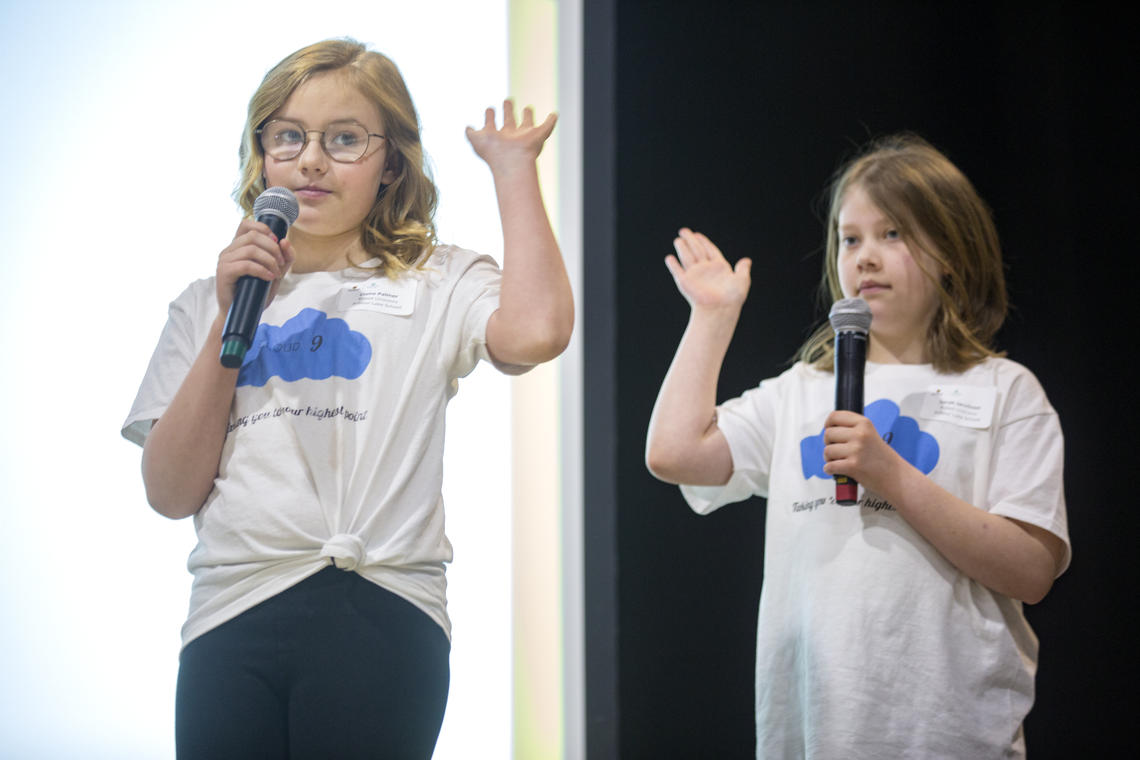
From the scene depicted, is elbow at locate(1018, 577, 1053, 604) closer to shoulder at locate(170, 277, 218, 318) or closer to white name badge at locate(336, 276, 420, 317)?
white name badge at locate(336, 276, 420, 317)

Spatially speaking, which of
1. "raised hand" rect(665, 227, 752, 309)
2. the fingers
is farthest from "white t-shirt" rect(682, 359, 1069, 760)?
the fingers

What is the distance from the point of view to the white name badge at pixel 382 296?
1.87m

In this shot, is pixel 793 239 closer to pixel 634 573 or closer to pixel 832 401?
pixel 832 401

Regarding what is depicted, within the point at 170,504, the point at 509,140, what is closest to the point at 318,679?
the point at 170,504

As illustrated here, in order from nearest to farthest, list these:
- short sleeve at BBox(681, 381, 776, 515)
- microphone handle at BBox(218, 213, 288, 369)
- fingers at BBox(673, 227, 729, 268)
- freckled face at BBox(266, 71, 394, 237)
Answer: microphone handle at BBox(218, 213, 288, 369) → freckled face at BBox(266, 71, 394, 237) → short sleeve at BBox(681, 381, 776, 515) → fingers at BBox(673, 227, 729, 268)

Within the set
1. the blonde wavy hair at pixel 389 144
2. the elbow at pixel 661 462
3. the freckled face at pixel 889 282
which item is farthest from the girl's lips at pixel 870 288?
the blonde wavy hair at pixel 389 144

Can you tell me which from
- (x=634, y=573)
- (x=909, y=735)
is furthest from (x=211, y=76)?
(x=909, y=735)

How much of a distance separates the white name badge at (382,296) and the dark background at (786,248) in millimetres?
620

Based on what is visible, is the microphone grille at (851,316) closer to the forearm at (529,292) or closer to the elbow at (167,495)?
the forearm at (529,292)

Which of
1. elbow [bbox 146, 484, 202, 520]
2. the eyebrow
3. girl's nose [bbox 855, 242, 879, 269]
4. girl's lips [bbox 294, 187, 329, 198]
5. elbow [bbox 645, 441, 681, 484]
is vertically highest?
the eyebrow

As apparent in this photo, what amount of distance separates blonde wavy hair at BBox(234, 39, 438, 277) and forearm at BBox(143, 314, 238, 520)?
36 cm

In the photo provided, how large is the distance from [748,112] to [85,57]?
4.76 feet

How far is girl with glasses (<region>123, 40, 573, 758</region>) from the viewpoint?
1656 mm

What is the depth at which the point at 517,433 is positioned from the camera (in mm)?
2242
